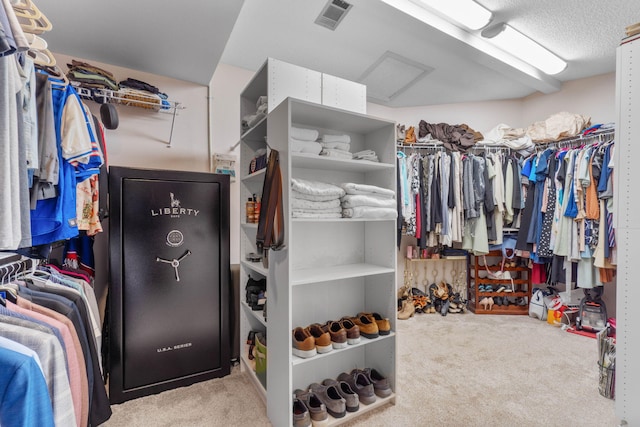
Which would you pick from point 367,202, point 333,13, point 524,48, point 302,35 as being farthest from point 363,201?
point 524,48

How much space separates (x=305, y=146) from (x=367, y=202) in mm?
499

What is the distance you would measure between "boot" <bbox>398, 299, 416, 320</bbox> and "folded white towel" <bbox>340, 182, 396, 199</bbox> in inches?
80.0

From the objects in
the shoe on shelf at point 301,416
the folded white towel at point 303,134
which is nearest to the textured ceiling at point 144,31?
the folded white towel at point 303,134

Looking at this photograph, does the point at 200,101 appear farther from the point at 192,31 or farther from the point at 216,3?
the point at 216,3

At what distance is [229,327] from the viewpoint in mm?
2258

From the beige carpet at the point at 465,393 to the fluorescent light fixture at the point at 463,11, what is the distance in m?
2.62

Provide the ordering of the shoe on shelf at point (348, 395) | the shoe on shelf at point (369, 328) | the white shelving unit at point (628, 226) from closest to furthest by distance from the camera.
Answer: the white shelving unit at point (628, 226)
the shoe on shelf at point (348, 395)
the shoe on shelf at point (369, 328)

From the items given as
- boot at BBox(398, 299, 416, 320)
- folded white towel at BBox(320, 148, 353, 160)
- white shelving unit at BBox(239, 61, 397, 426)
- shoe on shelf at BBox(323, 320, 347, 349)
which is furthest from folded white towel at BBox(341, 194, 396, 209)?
boot at BBox(398, 299, 416, 320)

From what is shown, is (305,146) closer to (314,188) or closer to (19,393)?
(314,188)

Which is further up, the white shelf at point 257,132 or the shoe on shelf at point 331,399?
the white shelf at point 257,132

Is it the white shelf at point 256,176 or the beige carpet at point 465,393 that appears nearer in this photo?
the beige carpet at point 465,393

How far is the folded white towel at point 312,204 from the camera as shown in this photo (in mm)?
1635

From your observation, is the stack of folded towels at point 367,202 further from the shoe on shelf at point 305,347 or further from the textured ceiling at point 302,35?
the textured ceiling at point 302,35

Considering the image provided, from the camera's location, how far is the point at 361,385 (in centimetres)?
188
